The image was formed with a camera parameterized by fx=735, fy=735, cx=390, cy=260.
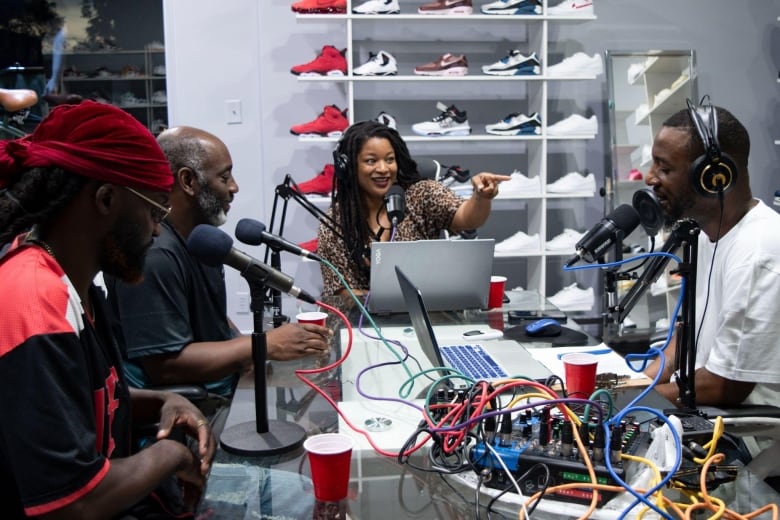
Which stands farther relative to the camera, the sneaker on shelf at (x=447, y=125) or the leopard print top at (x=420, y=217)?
the sneaker on shelf at (x=447, y=125)

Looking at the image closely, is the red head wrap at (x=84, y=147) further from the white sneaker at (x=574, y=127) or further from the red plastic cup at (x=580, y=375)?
the white sneaker at (x=574, y=127)

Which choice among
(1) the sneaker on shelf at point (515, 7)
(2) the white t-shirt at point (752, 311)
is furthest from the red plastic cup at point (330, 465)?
(1) the sneaker on shelf at point (515, 7)

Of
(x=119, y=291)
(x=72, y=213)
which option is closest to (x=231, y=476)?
(x=72, y=213)

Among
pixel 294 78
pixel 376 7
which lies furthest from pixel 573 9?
pixel 294 78

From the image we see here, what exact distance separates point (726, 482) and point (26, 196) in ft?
3.79

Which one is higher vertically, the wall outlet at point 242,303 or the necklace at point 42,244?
the necklace at point 42,244

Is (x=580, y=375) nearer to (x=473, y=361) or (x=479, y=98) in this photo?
(x=473, y=361)

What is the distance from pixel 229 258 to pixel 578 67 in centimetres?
311

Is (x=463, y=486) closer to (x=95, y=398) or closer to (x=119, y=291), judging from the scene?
(x=95, y=398)

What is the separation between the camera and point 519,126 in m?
4.00

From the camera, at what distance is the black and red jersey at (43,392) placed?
1.00 metres

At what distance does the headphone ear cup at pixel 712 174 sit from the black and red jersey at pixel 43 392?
48.3 inches

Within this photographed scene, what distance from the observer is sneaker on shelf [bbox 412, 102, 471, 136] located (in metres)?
4.00

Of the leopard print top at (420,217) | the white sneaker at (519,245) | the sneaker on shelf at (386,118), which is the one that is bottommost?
the white sneaker at (519,245)
